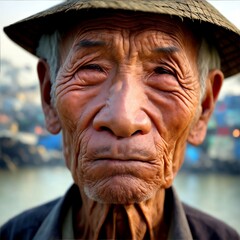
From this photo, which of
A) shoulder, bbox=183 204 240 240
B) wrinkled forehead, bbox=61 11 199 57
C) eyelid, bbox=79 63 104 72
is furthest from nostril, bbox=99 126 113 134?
shoulder, bbox=183 204 240 240

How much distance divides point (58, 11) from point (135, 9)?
36cm

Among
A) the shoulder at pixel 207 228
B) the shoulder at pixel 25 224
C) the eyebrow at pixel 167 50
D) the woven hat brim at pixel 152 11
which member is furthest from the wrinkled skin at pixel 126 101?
the shoulder at pixel 25 224

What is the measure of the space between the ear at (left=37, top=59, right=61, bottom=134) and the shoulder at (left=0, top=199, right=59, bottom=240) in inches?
25.6

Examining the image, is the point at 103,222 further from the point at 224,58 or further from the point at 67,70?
the point at 224,58

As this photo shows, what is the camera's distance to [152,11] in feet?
5.52

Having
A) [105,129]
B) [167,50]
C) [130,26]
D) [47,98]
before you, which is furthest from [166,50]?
[47,98]

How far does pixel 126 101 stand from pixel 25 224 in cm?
120

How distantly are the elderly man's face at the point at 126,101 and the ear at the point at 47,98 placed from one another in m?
0.22

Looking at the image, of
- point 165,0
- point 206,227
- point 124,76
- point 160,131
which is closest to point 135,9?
point 165,0

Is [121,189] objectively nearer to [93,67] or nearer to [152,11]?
[93,67]

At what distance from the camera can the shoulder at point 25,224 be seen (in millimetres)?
2430

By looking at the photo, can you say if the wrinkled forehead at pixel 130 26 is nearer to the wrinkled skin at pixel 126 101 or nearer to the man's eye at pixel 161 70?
the wrinkled skin at pixel 126 101

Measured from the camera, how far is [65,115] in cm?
190

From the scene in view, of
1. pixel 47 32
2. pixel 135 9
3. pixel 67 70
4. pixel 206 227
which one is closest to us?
pixel 135 9
